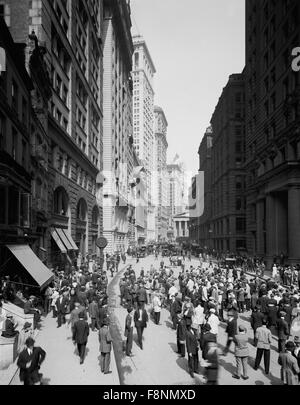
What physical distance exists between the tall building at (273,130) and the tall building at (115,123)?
2418 cm

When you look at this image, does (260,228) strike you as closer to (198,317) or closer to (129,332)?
(198,317)

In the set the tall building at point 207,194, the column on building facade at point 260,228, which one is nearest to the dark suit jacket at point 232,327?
the column on building facade at point 260,228

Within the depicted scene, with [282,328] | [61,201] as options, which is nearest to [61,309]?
[282,328]

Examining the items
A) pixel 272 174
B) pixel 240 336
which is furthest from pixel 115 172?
pixel 240 336

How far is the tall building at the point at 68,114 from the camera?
28672mm

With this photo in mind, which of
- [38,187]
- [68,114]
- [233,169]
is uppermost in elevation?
[68,114]

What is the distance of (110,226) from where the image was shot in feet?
197

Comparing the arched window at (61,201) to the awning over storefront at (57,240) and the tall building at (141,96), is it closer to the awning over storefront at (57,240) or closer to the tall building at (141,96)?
the awning over storefront at (57,240)

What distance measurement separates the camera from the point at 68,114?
1512 inches

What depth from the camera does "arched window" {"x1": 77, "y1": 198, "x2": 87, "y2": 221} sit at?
43.5 m

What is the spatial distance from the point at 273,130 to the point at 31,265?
3522cm

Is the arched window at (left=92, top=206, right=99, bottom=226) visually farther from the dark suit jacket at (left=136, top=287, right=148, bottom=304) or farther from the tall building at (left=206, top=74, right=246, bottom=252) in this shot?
the dark suit jacket at (left=136, top=287, right=148, bottom=304)

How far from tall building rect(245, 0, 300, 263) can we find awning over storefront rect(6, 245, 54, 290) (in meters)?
25.3

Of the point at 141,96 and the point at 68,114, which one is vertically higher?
the point at 141,96
